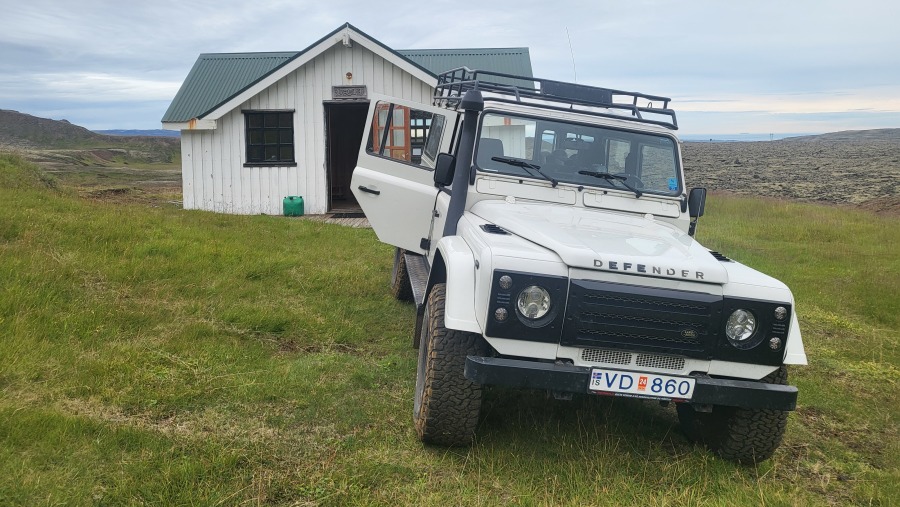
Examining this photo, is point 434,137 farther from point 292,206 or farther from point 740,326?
point 292,206

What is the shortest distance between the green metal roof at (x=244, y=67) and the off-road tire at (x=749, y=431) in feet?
44.3

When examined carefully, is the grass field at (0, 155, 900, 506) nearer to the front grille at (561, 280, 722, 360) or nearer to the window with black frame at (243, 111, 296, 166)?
the front grille at (561, 280, 722, 360)

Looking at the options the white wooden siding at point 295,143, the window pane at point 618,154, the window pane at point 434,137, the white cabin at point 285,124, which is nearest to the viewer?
the window pane at point 618,154

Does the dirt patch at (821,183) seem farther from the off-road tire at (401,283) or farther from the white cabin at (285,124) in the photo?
the off-road tire at (401,283)

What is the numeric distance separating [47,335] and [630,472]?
4263 mm

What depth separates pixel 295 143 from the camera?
49.8ft

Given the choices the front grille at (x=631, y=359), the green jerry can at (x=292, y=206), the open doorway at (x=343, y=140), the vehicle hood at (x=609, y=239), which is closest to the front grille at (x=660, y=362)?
the front grille at (x=631, y=359)

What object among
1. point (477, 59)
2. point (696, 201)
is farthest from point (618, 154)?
point (477, 59)

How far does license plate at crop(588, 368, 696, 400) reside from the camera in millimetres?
3547

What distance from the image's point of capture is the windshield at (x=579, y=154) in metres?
5.02

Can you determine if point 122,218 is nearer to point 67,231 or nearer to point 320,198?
point 67,231

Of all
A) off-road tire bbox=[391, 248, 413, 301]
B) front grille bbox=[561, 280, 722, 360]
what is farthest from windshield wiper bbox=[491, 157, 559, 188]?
off-road tire bbox=[391, 248, 413, 301]

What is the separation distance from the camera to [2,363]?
179 inches

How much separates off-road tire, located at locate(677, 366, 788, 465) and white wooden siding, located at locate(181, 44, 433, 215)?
11.7 m
